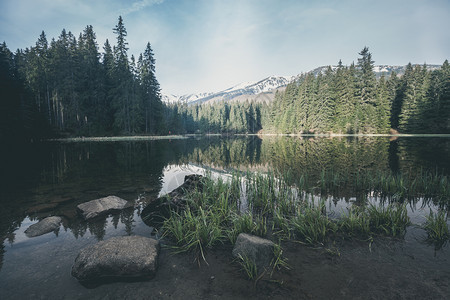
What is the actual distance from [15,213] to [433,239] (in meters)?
11.1

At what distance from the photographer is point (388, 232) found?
4.60m

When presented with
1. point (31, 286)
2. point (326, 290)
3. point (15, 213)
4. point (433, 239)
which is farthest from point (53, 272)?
point (433, 239)

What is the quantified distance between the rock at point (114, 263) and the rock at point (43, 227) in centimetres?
232

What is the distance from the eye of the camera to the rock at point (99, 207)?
5.81 metres

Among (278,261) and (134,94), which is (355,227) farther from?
(134,94)

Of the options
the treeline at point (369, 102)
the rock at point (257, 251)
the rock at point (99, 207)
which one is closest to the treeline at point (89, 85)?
the treeline at point (369, 102)

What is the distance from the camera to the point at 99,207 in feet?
19.8

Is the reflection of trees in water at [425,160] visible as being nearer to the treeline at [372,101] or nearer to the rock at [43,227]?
the rock at [43,227]

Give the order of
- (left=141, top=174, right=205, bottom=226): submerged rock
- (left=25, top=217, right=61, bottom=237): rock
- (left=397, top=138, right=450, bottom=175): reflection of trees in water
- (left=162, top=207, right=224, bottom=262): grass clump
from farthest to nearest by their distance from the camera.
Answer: (left=397, top=138, right=450, bottom=175): reflection of trees in water, (left=141, top=174, right=205, bottom=226): submerged rock, (left=25, top=217, right=61, bottom=237): rock, (left=162, top=207, right=224, bottom=262): grass clump

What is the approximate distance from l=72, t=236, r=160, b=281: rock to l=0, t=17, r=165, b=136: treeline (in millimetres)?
46799

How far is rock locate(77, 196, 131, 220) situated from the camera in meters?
5.81

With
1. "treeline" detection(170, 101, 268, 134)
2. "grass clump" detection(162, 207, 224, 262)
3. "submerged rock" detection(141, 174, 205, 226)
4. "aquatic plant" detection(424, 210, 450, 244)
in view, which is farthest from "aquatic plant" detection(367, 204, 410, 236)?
"treeline" detection(170, 101, 268, 134)

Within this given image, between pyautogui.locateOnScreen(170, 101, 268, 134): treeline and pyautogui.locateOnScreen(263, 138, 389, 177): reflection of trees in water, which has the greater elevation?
pyautogui.locateOnScreen(170, 101, 268, 134): treeline

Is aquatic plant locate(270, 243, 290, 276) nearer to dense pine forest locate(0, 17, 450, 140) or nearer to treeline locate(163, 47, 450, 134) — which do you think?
dense pine forest locate(0, 17, 450, 140)
